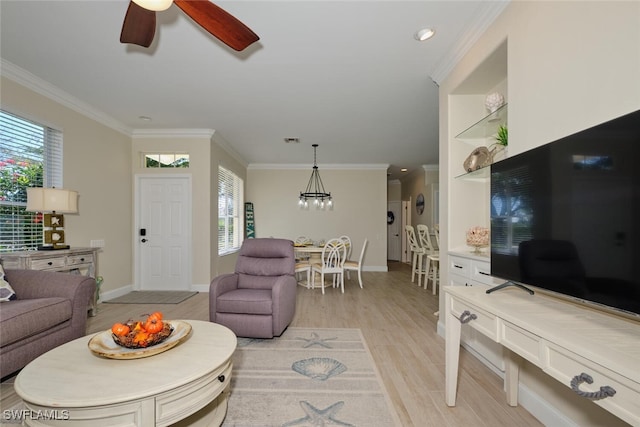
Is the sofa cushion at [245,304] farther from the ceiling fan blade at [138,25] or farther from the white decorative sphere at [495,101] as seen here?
the white decorative sphere at [495,101]

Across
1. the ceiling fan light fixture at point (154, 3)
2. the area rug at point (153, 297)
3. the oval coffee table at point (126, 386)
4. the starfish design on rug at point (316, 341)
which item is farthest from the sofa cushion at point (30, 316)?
the ceiling fan light fixture at point (154, 3)

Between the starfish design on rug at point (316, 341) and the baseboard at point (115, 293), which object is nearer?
the starfish design on rug at point (316, 341)

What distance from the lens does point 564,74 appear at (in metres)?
1.55

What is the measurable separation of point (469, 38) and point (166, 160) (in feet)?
15.8

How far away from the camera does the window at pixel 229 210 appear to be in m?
6.02

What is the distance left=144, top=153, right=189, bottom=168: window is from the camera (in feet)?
16.6

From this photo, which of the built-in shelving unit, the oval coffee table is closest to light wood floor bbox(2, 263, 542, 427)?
the oval coffee table

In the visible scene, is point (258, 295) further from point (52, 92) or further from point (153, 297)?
point (52, 92)

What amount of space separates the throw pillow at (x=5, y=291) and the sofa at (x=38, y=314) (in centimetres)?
5

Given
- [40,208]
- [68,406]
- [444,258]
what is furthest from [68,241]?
[444,258]

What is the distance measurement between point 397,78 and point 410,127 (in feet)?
5.61

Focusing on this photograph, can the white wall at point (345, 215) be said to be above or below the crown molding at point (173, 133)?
below

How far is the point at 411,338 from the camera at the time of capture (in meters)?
2.91

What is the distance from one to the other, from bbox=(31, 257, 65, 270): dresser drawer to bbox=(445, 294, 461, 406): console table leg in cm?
372
